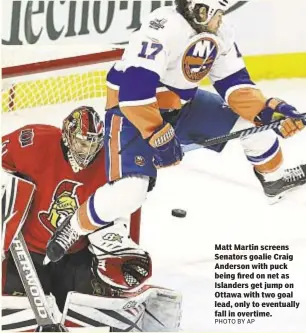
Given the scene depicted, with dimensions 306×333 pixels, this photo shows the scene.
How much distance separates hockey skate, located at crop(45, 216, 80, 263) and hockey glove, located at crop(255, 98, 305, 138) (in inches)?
18.8

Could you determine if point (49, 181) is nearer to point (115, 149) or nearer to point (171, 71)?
point (115, 149)

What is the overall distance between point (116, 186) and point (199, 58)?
0.33m

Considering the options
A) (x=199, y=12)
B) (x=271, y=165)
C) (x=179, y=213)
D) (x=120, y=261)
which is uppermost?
(x=199, y=12)

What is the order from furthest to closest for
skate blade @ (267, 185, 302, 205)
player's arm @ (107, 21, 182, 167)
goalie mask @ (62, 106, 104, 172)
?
1. skate blade @ (267, 185, 302, 205)
2. goalie mask @ (62, 106, 104, 172)
3. player's arm @ (107, 21, 182, 167)

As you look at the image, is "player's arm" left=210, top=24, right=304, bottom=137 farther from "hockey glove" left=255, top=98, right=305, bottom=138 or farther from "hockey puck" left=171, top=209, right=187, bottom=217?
"hockey puck" left=171, top=209, right=187, bottom=217

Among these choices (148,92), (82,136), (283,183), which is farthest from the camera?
(283,183)

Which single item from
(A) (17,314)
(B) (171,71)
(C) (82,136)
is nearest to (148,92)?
(B) (171,71)

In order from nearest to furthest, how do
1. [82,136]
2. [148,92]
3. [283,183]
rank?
[148,92] → [82,136] → [283,183]

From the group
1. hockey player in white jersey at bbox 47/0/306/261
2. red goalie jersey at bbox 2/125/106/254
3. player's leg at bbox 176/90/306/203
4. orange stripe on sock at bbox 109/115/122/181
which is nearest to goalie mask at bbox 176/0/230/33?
hockey player in white jersey at bbox 47/0/306/261

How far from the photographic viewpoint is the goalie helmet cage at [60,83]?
8.80ft

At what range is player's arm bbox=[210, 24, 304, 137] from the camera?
105 inches

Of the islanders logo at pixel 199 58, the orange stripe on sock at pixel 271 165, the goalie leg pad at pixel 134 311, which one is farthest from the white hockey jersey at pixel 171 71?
the goalie leg pad at pixel 134 311

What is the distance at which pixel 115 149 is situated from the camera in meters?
2.63

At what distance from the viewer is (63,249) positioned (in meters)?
2.68
